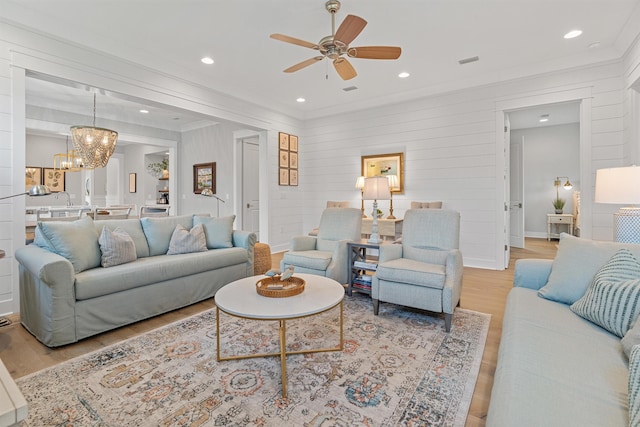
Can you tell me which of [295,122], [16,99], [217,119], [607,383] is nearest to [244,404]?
[607,383]

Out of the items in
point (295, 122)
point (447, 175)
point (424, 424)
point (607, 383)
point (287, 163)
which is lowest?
point (424, 424)

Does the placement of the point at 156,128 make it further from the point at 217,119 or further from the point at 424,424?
the point at 424,424

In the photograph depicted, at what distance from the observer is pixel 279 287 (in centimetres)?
207

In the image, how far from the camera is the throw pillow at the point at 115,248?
8.80 feet

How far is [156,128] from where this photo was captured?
699cm

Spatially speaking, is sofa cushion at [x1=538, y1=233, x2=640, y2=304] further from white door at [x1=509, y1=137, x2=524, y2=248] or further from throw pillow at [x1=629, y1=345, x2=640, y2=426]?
white door at [x1=509, y1=137, x2=524, y2=248]

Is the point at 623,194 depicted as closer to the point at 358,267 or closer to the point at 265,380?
the point at 358,267

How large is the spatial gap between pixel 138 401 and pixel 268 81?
425 centimetres

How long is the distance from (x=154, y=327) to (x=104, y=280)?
1.81 ft

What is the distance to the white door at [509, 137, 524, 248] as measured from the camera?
644cm

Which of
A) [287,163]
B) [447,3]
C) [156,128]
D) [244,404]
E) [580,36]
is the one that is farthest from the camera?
[156,128]

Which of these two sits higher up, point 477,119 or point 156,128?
point 156,128

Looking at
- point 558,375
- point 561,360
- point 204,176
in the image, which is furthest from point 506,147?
point 204,176

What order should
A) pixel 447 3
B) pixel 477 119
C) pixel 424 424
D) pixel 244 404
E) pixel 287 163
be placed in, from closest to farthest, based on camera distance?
1. pixel 424 424
2. pixel 244 404
3. pixel 447 3
4. pixel 477 119
5. pixel 287 163
